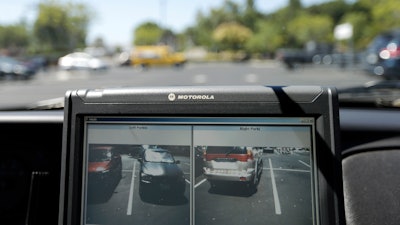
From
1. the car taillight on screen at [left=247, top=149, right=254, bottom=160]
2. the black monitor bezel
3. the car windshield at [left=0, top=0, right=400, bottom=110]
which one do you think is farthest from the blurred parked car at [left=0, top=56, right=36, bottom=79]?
the car taillight on screen at [left=247, top=149, right=254, bottom=160]

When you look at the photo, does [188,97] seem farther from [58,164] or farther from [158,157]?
[58,164]

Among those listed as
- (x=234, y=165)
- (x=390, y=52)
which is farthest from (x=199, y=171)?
(x=390, y=52)

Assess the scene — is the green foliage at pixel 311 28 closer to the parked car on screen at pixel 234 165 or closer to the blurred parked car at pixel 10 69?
the parked car on screen at pixel 234 165

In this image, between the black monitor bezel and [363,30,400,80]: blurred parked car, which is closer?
the black monitor bezel

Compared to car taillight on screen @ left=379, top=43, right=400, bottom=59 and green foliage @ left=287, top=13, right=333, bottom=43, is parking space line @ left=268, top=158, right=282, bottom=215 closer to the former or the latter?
green foliage @ left=287, top=13, right=333, bottom=43

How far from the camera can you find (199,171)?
1.51 m

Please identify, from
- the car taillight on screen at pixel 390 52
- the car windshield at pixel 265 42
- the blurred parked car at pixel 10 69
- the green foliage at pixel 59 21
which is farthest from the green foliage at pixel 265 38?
the blurred parked car at pixel 10 69

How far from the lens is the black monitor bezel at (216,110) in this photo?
4.51ft

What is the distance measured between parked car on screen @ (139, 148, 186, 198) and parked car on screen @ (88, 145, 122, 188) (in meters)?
0.09

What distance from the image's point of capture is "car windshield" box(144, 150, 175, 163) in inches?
60.1

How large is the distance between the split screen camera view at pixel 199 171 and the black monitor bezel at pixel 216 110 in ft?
0.11

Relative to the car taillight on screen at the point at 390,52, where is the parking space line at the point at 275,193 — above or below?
below

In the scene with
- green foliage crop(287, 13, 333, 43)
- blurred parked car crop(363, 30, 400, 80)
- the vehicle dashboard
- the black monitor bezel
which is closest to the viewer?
the black monitor bezel

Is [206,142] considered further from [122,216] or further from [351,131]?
[351,131]
